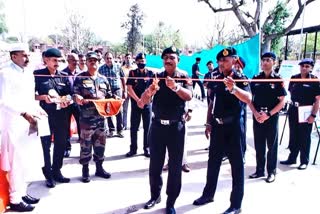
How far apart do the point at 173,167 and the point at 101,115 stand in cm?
145

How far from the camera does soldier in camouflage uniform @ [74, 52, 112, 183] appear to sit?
165 inches

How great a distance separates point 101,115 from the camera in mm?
4250

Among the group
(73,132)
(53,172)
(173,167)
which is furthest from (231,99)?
(73,132)

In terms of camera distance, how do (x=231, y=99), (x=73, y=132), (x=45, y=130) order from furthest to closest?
(x=73, y=132)
(x=45, y=130)
(x=231, y=99)

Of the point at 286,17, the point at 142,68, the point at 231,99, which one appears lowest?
the point at 231,99

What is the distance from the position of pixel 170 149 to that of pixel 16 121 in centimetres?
166

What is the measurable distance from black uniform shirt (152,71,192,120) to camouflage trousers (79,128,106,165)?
1.37 meters

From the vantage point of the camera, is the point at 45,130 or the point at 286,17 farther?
the point at 286,17

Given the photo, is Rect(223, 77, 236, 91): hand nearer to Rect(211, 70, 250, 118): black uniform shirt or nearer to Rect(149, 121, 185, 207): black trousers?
Rect(211, 70, 250, 118): black uniform shirt

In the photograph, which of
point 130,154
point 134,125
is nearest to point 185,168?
point 130,154

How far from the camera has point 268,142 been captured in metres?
4.42

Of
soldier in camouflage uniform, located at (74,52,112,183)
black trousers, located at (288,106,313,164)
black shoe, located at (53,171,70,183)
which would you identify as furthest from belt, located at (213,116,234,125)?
black shoe, located at (53,171,70,183)

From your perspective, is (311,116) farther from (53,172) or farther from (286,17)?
(286,17)

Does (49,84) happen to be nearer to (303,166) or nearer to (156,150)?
(156,150)
